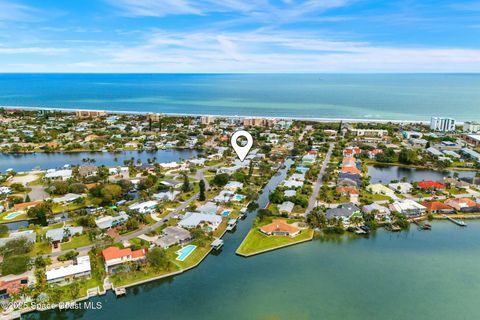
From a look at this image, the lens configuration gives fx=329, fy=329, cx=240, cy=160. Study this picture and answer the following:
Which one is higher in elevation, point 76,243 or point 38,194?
point 38,194

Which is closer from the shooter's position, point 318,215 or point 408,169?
point 318,215

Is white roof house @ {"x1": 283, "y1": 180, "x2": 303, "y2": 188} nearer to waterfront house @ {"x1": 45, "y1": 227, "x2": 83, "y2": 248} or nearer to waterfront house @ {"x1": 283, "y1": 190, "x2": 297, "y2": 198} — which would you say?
waterfront house @ {"x1": 283, "y1": 190, "x2": 297, "y2": 198}

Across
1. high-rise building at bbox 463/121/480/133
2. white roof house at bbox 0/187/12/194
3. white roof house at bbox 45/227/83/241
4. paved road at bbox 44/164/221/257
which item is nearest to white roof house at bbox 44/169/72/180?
white roof house at bbox 0/187/12/194

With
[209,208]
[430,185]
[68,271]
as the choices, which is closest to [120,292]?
[68,271]

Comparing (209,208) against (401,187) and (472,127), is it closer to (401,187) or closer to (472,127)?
(401,187)

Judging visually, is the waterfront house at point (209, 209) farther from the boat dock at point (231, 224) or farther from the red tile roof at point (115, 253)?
the red tile roof at point (115, 253)

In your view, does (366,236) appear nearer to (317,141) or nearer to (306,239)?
(306,239)

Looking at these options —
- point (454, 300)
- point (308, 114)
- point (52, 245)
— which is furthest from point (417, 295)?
point (308, 114)
